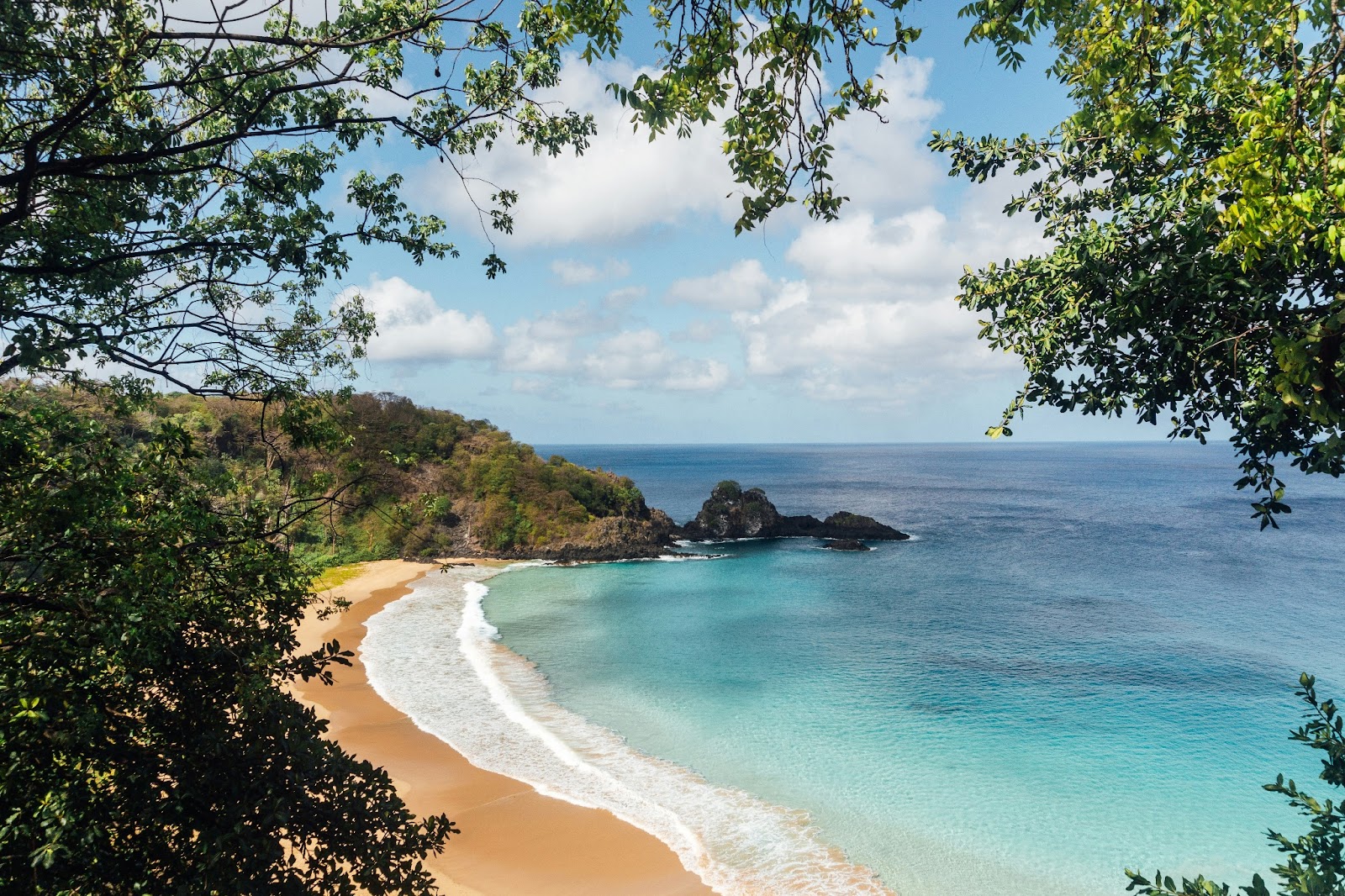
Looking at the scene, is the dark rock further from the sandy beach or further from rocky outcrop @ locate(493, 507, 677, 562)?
the sandy beach

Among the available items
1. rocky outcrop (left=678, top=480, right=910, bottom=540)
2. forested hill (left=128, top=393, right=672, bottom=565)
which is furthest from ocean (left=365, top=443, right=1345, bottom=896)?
rocky outcrop (left=678, top=480, right=910, bottom=540)

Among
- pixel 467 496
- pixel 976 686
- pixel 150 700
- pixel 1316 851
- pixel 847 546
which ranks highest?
pixel 150 700

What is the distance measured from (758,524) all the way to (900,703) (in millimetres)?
36040

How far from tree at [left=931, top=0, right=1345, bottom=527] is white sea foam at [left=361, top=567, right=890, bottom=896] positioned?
985cm

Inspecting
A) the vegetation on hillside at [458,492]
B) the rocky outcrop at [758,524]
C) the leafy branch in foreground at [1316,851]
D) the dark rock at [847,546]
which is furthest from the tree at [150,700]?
the rocky outcrop at [758,524]

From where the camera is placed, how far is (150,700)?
5.04 m

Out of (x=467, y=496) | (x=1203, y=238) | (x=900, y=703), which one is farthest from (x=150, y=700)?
(x=467, y=496)

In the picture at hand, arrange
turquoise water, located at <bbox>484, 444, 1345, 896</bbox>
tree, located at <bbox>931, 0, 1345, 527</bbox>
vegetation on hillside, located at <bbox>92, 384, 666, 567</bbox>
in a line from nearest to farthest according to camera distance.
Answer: tree, located at <bbox>931, 0, 1345, 527</bbox> < turquoise water, located at <bbox>484, 444, 1345, 896</bbox> < vegetation on hillside, located at <bbox>92, 384, 666, 567</bbox>

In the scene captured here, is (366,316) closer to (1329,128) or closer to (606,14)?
(606,14)

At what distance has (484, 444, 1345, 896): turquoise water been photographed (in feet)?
45.4

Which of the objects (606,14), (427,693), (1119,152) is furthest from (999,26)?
(427,693)

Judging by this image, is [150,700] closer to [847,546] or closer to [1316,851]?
[1316,851]

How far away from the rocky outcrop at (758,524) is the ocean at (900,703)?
10.5m

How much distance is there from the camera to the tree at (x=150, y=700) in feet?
13.1
